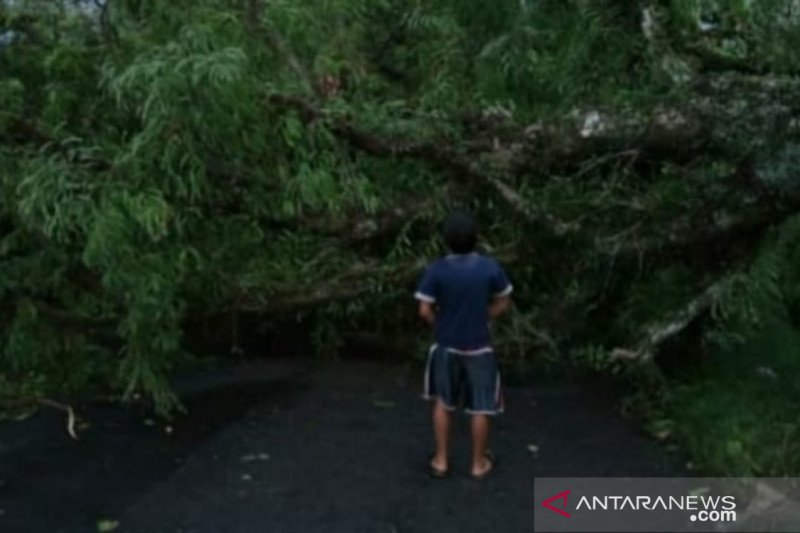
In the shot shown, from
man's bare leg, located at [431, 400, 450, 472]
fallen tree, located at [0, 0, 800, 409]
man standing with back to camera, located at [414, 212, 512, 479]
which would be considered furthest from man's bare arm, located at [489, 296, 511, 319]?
fallen tree, located at [0, 0, 800, 409]

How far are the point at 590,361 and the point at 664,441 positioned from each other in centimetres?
126

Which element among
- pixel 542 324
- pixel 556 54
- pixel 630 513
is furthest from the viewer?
pixel 556 54

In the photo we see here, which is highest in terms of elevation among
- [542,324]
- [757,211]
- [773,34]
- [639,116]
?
[773,34]

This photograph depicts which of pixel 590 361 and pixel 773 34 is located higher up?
pixel 773 34

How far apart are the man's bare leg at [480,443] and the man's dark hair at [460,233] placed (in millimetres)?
748

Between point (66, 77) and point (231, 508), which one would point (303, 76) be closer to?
point (66, 77)

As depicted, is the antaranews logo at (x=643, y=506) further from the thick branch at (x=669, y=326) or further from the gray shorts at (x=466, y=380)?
the thick branch at (x=669, y=326)

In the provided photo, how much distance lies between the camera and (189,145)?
5.85 metres

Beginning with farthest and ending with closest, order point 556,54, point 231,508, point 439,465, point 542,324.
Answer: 1. point 556,54
2. point 542,324
3. point 439,465
4. point 231,508

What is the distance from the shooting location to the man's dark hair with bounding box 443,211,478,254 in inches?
204

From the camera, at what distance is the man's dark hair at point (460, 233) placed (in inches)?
204

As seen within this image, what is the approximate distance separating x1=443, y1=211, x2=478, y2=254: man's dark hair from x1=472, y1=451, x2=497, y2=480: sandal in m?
0.95

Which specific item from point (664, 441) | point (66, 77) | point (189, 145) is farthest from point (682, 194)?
point (66, 77)

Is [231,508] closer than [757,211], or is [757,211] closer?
[231,508]
